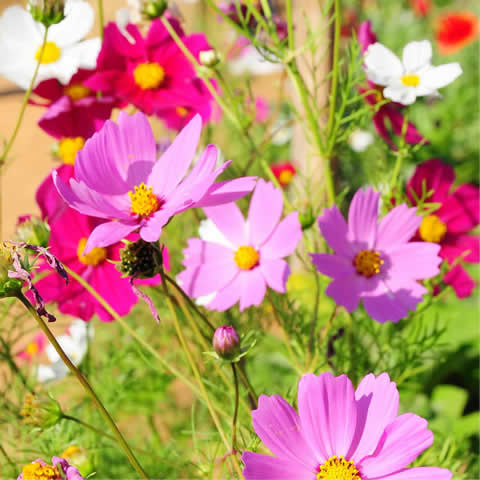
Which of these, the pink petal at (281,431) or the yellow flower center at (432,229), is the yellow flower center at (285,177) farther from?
the pink petal at (281,431)

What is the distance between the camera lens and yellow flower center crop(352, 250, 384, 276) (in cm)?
51

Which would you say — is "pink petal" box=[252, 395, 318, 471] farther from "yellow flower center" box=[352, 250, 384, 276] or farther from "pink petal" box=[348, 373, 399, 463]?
"yellow flower center" box=[352, 250, 384, 276]

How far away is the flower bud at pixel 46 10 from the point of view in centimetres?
46

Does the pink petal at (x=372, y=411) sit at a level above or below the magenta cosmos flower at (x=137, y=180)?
below

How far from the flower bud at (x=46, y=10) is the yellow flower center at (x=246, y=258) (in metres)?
0.23

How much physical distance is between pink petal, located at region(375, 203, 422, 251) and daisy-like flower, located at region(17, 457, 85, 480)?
0.29m

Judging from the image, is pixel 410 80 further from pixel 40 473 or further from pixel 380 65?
pixel 40 473

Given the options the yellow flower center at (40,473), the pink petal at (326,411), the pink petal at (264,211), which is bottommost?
the yellow flower center at (40,473)

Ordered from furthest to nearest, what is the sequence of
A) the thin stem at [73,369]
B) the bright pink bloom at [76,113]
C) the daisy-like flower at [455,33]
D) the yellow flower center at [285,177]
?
the daisy-like flower at [455,33] → the yellow flower center at [285,177] → the bright pink bloom at [76,113] → the thin stem at [73,369]

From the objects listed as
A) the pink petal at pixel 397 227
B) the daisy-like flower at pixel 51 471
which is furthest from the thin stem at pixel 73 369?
the pink petal at pixel 397 227

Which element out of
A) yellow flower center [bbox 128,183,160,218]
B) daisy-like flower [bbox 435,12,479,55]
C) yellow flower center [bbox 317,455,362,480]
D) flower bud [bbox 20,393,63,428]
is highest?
daisy-like flower [bbox 435,12,479,55]

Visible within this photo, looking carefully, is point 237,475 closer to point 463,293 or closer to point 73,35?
point 463,293

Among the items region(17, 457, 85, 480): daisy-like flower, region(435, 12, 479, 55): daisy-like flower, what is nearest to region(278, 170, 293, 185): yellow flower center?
region(17, 457, 85, 480): daisy-like flower

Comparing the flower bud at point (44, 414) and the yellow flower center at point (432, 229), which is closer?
the flower bud at point (44, 414)
